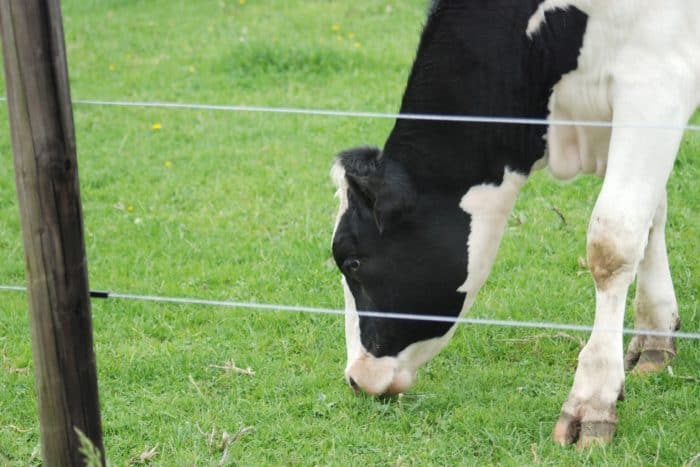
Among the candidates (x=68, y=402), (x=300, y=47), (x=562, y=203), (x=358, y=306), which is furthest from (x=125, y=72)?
(x=68, y=402)

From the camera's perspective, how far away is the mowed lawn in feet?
13.0

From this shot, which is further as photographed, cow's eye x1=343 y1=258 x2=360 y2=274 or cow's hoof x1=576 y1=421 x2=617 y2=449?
cow's eye x1=343 y1=258 x2=360 y2=274

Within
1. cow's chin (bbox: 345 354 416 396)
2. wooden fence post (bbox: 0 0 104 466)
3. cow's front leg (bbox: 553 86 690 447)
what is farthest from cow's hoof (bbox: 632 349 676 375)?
wooden fence post (bbox: 0 0 104 466)

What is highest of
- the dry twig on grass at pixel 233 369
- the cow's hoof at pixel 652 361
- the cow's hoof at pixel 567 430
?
the cow's hoof at pixel 567 430

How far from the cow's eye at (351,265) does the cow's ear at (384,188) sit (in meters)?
0.15

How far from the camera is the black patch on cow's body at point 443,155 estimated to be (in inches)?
Answer: 150

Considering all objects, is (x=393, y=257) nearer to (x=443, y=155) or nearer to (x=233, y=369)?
(x=443, y=155)

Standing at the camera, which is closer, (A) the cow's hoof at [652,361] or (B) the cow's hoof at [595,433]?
(B) the cow's hoof at [595,433]

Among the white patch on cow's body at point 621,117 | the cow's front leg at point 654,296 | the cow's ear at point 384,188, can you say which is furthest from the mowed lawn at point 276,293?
the cow's ear at point 384,188

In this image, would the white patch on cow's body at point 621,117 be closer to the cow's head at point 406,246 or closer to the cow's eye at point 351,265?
the cow's head at point 406,246

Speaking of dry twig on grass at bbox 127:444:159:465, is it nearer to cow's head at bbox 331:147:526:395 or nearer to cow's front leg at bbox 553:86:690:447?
cow's head at bbox 331:147:526:395

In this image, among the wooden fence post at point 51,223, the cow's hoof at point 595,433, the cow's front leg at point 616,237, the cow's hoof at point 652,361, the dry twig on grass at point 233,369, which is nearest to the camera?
the wooden fence post at point 51,223

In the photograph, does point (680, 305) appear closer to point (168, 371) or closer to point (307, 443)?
point (307, 443)

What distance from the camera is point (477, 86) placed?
3.81 m
